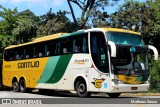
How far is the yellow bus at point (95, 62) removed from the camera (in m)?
18.3

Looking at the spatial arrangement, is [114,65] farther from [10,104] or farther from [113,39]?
[10,104]

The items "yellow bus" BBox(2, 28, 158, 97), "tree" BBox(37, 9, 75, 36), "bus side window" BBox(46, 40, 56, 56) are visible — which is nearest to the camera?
"yellow bus" BBox(2, 28, 158, 97)

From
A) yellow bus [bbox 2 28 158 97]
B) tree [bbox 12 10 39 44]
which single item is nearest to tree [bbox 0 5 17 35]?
tree [bbox 12 10 39 44]

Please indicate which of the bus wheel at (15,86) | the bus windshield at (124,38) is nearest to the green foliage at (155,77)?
the bus windshield at (124,38)

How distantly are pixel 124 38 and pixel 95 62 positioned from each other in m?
1.82

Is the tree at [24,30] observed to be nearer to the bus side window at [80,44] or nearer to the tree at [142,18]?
the tree at [142,18]

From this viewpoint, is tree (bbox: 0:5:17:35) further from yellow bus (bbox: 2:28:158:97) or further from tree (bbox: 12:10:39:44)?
yellow bus (bbox: 2:28:158:97)

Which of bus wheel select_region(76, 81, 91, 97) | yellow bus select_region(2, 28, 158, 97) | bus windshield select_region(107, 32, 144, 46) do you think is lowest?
bus wheel select_region(76, 81, 91, 97)

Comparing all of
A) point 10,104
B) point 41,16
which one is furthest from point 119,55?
point 41,16

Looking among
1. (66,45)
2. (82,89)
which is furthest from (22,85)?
(82,89)

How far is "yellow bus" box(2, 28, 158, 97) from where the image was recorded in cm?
1828

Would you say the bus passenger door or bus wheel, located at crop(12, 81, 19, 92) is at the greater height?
the bus passenger door

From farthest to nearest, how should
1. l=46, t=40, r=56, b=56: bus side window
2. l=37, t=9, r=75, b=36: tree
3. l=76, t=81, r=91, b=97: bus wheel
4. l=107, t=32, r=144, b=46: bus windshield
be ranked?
l=37, t=9, r=75, b=36: tree
l=46, t=40, r=56, b=56: bus side window
l=76, t=81, r=91, b=97: bus wheel
l=107, t=32, r=144, b=46: bus windshield

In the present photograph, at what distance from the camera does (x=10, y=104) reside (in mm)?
15359
